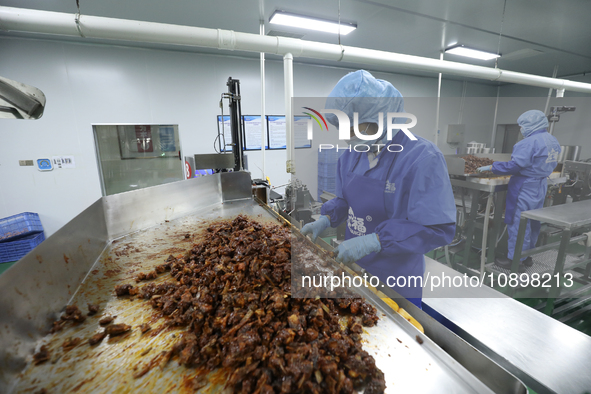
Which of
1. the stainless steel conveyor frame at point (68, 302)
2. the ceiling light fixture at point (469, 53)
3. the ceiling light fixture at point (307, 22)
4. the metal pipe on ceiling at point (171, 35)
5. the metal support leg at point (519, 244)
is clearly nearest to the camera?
the stainless steel conveyor frame at point (68, 302)

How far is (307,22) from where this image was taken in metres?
3.33

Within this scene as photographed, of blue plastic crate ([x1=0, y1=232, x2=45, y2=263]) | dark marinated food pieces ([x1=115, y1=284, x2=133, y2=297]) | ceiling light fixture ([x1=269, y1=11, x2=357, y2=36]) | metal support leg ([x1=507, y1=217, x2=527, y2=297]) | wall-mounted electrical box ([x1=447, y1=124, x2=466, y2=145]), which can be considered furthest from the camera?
wall-mounted electrical box ([x1=447, y1=124, x2=466, y2=145])

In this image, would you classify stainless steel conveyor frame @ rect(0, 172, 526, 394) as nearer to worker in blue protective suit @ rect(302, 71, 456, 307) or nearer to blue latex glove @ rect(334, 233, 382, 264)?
blue latex glove @ rect(334, 233, 382, 264)

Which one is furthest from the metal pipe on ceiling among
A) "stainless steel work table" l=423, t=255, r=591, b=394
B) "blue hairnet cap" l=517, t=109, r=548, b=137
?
"stainless steel work table" l=423, t=255, r=591, b=394

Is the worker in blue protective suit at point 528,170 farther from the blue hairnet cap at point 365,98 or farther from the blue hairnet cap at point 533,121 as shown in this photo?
the blue hairnet cap at point 365,98

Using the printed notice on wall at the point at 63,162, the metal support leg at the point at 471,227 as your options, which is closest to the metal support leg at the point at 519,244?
the metal support leg at the point at 471,227

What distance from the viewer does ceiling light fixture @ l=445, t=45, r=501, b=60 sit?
4.50 m

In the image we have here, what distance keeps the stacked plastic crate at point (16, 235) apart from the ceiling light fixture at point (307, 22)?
4.51 meters

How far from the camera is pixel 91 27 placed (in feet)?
6.59

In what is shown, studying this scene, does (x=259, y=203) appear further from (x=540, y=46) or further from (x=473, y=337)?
(x=540, y=46)

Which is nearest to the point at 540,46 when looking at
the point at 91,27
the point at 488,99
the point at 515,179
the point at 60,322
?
the point at 515,179

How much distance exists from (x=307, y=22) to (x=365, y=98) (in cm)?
246

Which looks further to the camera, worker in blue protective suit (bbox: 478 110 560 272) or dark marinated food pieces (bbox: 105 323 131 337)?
worker in blue protective suit (bbox: 478 110 560 272)

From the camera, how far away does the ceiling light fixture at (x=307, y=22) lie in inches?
124
